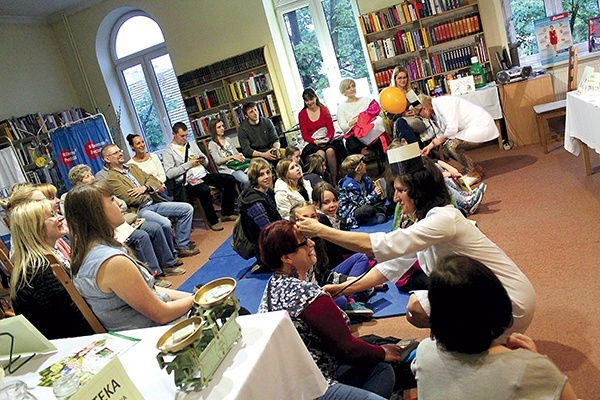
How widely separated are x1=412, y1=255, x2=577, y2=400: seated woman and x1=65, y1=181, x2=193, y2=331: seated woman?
3.66 feet

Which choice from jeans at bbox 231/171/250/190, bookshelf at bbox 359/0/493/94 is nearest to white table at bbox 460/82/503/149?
bookshelf at bbox 359/0/493/94

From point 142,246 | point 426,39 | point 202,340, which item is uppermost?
point 426,39

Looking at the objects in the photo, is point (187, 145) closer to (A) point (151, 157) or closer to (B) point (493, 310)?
(A) point (151, 157)

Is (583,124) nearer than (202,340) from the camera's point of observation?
No

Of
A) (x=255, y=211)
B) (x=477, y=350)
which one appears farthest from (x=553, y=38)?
(x=477, y=350)

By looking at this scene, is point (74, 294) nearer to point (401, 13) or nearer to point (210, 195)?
point (210, 195)

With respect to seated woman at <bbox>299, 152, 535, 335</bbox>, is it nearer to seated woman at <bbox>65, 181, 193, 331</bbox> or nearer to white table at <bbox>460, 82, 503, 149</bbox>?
seated woman at <bbox>65, 181, 193, 331</bbox>

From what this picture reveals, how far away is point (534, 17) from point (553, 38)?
0.61 metres

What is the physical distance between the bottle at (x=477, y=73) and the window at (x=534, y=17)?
632mm

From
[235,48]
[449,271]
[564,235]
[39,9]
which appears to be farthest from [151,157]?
[449,271]

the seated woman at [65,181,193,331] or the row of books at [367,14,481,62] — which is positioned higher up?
the row of books at [367,14,481,62]

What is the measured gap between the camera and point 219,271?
4.25 meters

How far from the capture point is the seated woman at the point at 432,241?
70.4 inches

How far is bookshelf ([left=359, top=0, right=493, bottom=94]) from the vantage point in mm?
5875
